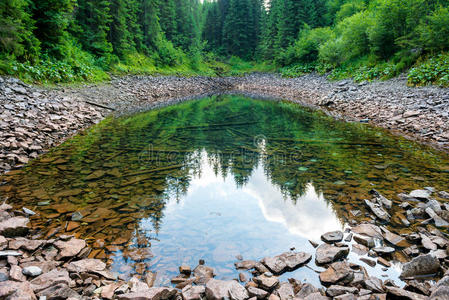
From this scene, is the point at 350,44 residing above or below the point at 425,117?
above

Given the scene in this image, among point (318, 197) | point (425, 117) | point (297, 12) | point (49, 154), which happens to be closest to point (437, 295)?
point (318, 197)

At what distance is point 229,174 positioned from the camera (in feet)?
20.4

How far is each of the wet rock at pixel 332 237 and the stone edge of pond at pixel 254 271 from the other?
13mm

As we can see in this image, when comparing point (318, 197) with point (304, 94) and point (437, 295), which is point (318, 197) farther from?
point (304, 94)

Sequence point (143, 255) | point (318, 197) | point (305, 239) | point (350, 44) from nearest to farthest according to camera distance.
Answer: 1. point (143, 255)
2. point (305, 239)
3. point (318, 197)
4. point (350, 44)

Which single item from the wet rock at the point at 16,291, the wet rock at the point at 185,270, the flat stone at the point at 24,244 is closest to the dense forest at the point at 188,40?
the flat stone at the point at 24,244

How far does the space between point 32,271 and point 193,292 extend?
1599mm

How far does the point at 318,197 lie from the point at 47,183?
538 cm

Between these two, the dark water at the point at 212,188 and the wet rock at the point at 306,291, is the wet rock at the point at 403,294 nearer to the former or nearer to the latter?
the dark water at the point at 212,188

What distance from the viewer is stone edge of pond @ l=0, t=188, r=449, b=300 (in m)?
2.38

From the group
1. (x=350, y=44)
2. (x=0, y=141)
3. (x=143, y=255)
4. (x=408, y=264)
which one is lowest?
(x=143, y=255)

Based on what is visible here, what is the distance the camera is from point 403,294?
7.55 feet

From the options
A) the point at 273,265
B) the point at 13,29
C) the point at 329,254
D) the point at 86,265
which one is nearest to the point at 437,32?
the point at 329,254

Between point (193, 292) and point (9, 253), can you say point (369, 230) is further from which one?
point (9, 253)
